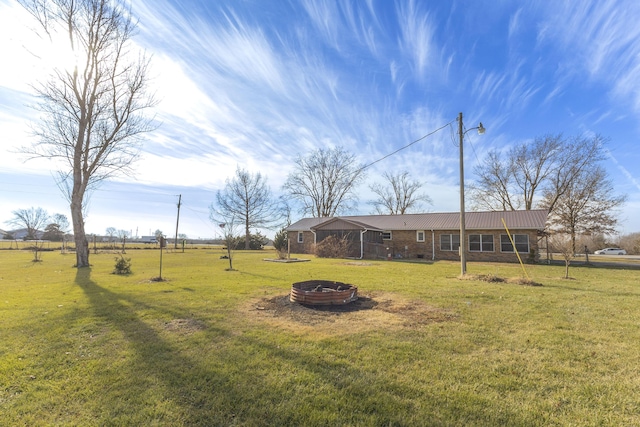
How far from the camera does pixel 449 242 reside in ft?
80.6

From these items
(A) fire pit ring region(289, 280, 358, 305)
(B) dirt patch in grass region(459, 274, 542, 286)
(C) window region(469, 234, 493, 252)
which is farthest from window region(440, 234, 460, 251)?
(A) fire pit ring region(289, 280, 358, 305)

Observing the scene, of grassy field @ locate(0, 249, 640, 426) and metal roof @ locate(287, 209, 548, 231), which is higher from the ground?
metal roof @ locate(287, 209, 548, 231)

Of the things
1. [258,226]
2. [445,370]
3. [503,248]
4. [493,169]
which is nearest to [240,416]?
[445,370]

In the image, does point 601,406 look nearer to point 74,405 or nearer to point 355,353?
point 355,353

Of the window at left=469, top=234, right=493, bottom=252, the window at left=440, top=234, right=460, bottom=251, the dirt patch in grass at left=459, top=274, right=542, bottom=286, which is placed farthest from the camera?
the window at left=440, top=234, right=460, bottom=251

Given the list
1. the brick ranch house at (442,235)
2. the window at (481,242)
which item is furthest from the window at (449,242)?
the window at (481,242)

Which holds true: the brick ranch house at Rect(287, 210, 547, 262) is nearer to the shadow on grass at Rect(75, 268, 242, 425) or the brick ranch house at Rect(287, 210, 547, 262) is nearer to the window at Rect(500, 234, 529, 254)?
the window at Rect(500, 234, 529, 254)

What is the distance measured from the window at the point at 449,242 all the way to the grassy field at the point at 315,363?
17.1 m

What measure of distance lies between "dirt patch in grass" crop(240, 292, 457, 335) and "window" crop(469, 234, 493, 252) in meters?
18.6

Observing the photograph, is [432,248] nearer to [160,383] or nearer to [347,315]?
[347,315]

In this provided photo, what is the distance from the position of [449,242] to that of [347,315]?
68.5ft

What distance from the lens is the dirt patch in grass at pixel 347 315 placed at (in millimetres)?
5465

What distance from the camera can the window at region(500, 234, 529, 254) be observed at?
22000 millimetres

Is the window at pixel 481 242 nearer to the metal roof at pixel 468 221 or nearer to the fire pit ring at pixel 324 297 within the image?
the metal roof at pixel 468 221
